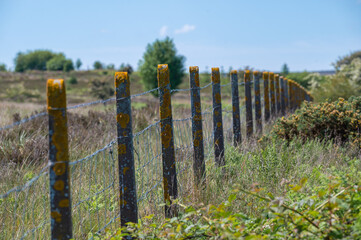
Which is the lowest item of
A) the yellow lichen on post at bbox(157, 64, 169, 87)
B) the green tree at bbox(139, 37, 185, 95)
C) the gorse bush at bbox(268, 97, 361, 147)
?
the gorse bush at bbox(268, 97, 361, 147)

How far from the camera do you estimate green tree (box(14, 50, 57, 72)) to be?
11619cm

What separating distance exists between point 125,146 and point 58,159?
815 mm

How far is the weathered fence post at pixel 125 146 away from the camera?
10.8ft

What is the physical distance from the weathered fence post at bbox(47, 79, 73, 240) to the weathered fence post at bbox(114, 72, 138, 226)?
74 cm

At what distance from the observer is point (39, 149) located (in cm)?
667

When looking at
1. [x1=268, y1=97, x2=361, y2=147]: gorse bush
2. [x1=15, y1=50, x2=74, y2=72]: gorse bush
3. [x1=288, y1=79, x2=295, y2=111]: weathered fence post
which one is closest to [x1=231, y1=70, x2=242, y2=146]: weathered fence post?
[x1=268, y1=97, x2=361, y2=147]: gorse bush

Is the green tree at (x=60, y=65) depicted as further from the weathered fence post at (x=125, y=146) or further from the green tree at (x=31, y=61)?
the weathered fence post at (x=125, y=146)

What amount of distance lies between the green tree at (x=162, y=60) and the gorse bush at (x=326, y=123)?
88.7 ft

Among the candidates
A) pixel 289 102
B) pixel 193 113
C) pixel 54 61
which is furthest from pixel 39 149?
pixel 54 61

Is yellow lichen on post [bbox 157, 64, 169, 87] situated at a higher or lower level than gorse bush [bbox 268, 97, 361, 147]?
higher

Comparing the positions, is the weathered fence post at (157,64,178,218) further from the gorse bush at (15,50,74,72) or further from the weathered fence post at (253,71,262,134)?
the gorse bush at (15,50,74,72)

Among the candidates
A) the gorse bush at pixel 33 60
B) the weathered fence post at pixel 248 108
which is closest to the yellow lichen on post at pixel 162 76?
the weathered fence post at pixel 248 108

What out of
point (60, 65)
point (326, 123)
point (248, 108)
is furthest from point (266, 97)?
point (60, 65)

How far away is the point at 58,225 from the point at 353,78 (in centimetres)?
2453
